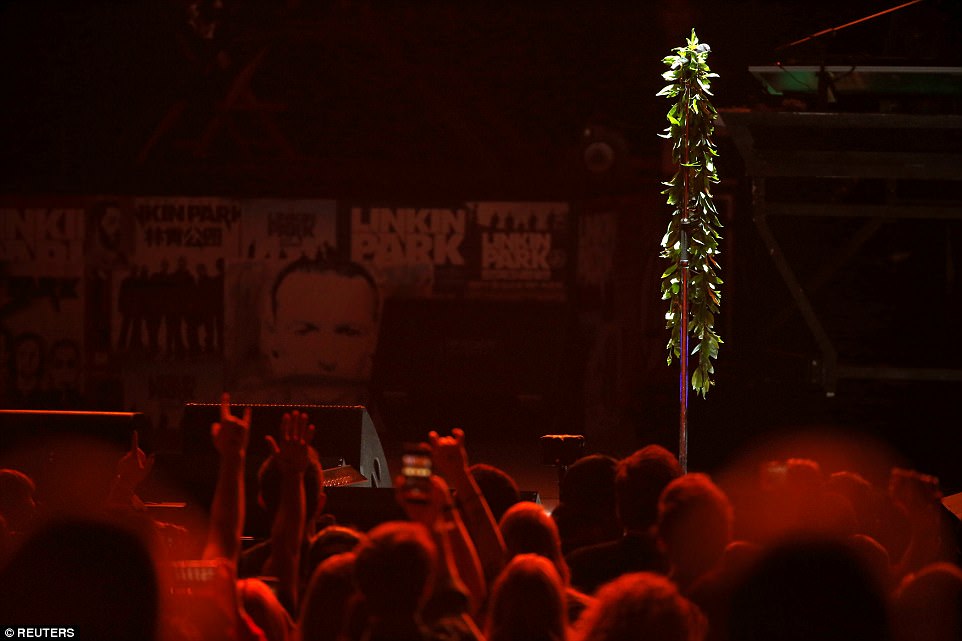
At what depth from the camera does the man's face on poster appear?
16656 mm

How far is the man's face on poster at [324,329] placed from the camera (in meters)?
16.7

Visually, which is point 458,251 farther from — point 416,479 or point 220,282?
point 416,479

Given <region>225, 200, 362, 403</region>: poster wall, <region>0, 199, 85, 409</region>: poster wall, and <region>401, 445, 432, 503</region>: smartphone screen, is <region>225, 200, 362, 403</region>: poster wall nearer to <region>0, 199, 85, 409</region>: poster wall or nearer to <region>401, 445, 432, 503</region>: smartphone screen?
<region>0, 199, 85, 409</region>: poster wall

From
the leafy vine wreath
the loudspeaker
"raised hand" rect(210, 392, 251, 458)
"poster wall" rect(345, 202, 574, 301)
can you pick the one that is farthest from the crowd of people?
"poster wall" rect(345, 202, 574, 301)

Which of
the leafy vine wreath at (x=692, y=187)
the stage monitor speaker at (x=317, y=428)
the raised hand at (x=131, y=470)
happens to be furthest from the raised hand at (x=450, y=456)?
the stage monitor speaker at (x=317, y=428)

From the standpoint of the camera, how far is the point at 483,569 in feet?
12.4

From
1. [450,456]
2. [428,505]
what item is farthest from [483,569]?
[428,505]

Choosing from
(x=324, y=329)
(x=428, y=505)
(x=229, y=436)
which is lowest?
(x=428, y=505)

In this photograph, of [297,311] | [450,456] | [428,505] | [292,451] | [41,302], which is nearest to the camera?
[428,505]

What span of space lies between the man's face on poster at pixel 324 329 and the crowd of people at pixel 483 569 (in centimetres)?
1223

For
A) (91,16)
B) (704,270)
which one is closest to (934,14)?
(704,270)

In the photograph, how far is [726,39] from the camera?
14.7 m

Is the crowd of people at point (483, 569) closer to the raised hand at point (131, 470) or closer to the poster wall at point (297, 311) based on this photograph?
the raised hand at point (131, 470)

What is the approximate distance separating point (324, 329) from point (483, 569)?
43.1 feet
